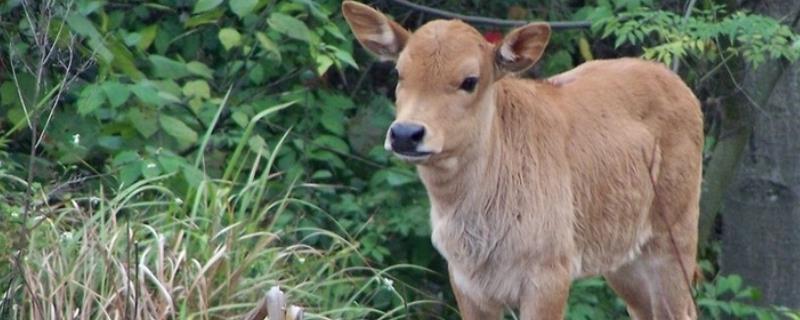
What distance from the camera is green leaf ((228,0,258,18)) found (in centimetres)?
869

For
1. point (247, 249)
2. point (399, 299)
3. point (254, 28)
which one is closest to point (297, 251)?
point (247, 249)

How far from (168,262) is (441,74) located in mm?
1316

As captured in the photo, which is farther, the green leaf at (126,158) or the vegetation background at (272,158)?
the green leaf at (126,158)

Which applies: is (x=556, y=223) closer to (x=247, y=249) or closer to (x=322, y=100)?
(x=247, y=249)

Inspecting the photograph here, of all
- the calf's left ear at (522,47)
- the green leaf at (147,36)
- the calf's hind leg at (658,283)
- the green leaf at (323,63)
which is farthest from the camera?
the green leaf at (147,36)

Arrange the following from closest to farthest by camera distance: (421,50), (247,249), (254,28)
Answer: (421,50), (247,249), (254,28)

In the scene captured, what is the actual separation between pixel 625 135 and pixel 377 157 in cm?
222

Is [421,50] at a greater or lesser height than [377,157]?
greater

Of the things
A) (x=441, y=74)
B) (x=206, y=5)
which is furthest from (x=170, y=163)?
(x=441, y=74)

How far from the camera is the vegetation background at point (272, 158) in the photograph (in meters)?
7.36

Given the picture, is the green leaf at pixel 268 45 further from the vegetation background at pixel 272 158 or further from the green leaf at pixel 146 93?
the green leaf at pixel 146 93

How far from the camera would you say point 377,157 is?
9.85 m

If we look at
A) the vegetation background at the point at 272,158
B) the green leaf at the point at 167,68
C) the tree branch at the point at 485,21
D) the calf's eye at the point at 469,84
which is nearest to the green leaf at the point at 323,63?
the vegetation background at the point at 272,158

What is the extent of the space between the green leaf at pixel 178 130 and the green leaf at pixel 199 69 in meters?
0.41
